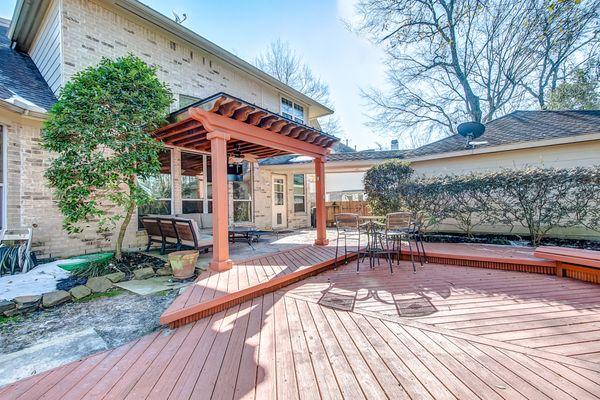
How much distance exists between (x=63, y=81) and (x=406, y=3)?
11.6 meters

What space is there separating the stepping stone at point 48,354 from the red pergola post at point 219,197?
1755 mm

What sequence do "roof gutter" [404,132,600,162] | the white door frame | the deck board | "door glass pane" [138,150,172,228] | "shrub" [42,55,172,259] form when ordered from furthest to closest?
the white door frame → "roof gutter" [404,132,600,162] → "door glass pane" [138,150,172,228] → "shrub" [42,55,172,259] → the deck board

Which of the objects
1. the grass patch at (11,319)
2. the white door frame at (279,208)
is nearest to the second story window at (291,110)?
the white door frame at (279,208)

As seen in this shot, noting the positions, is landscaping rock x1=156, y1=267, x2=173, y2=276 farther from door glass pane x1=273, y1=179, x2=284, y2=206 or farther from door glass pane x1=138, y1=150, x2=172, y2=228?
door glass pane x1=273, y1=179, x2=284, y2=206

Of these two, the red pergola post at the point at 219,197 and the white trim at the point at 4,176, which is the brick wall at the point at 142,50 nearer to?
the white trim at the point at 4,176

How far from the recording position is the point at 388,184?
7.62m

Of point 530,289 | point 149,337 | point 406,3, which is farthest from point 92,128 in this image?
point 406,3

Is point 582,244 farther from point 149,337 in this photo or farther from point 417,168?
point 149,337

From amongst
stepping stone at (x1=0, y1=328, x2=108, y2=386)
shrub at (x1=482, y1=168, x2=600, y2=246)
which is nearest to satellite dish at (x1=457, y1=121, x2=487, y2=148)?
shrub at (x1=482, y1=168, x2=600, y2=246)

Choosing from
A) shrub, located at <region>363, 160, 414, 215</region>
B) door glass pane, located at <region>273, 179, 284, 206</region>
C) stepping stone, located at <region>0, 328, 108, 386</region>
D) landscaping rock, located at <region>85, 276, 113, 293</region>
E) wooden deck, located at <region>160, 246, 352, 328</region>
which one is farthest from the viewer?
door glass pane, located at <region>273, 179, 284, 206</region>

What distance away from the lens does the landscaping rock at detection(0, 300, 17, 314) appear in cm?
297

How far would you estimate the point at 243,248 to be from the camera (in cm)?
628

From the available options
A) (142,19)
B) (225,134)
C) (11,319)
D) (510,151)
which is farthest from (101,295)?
(510,151)

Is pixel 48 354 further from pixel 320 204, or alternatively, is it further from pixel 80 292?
pixel 320 204
